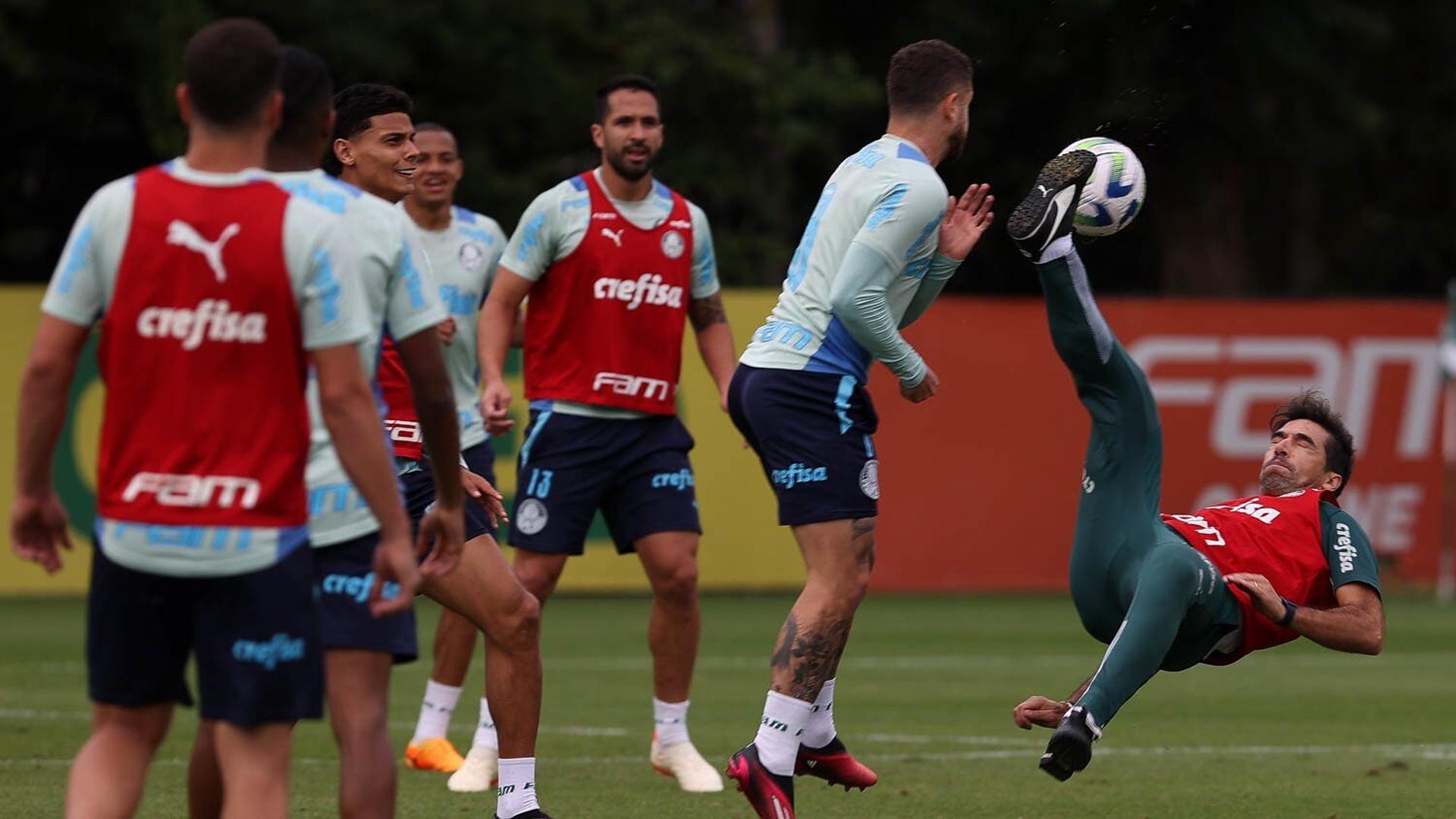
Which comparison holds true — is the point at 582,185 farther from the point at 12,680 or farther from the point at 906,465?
the point at 906,465

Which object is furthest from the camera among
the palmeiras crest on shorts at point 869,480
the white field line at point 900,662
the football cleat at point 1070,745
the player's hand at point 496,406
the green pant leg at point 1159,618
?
the white field line at point 900,662

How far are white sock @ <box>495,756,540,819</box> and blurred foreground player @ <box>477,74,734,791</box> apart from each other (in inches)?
63.0

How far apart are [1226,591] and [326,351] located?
3.43m

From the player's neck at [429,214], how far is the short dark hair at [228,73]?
Result: 525 centimetres

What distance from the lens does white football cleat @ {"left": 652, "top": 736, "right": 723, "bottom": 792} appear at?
8.34m

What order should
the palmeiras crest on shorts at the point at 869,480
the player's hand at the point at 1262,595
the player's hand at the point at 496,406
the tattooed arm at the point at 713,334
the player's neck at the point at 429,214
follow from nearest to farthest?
the player's hand at the point at 1262,595
the palmeiras crest on shorts at the point at 869,480
the player's hand at the point at 496,406
the tattooed arm at the point at 713,334
the player's neck at the point at 429,214

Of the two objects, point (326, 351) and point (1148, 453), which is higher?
point (326, 351)

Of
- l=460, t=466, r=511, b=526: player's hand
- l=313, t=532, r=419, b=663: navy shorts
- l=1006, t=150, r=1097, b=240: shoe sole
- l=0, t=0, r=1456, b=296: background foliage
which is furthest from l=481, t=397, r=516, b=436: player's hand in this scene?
l=0, t=0, r=1456, b=296: background foliage

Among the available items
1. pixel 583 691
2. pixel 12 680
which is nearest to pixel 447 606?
pixel 583 691

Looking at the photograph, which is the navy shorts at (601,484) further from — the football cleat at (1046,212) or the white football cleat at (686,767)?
the football cleat at (1046,212)

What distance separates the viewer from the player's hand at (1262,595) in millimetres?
6953

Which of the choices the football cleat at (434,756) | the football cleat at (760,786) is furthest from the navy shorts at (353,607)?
the football cleat at (434,756)

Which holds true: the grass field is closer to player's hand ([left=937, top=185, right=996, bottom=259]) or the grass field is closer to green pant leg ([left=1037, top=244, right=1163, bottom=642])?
green pant leg ([left=1037, top=244, right=1163, bottom=642])

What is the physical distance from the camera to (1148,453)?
7188 millimetres
